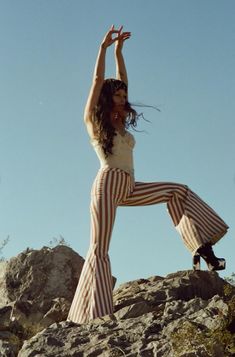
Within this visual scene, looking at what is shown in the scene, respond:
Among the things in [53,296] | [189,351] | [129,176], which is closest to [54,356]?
[189,351]

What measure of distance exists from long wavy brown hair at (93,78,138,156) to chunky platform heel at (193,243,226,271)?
164cm

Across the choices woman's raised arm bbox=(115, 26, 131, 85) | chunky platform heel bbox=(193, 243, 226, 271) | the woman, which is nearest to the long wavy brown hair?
the woman

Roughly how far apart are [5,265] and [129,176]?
2.82 metres

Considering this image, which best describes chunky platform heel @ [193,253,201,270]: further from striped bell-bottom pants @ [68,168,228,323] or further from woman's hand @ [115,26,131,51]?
woman's hand @ [115,26,131,51]

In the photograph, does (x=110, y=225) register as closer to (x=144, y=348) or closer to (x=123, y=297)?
(x=123, y=297)

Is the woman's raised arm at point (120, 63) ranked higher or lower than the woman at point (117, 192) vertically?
higher

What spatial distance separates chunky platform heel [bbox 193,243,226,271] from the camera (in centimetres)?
793

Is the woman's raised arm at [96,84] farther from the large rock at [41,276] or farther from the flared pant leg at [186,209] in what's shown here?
the large rock at [41,276]

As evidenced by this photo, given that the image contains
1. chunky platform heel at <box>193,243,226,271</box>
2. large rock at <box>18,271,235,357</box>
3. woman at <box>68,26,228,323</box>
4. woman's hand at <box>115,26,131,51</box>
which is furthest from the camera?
woman's hand at <box>115,26,131,51</box>

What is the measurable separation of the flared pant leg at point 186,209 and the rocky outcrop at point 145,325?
0.48 m

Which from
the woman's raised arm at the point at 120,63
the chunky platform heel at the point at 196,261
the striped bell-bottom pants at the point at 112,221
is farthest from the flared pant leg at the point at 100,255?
the woman's raised arm at the point at 120,63

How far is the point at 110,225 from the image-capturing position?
7.84 meters

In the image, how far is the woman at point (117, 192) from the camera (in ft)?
25.6

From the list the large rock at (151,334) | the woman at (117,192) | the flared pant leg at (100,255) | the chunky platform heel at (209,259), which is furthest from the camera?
the chunky platform heel at (209,259)
